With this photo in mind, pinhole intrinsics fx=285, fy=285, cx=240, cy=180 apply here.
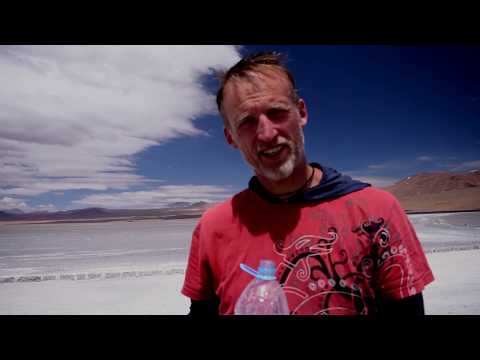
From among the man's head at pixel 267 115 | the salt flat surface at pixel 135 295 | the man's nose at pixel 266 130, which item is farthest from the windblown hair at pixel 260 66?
the salt flat surface at pixel 135 295

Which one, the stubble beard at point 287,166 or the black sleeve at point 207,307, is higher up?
the stubble beard at point 287,166

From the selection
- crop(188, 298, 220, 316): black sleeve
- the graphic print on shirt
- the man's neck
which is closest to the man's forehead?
the man's neck

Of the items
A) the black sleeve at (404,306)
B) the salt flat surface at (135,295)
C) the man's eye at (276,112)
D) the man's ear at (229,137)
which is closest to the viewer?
the black sleeve at (404,306)

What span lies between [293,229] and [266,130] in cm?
49

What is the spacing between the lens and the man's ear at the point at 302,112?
1.47 m

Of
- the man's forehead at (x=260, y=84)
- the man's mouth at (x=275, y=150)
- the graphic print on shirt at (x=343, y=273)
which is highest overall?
the man's forehead at (x=260, y=84)

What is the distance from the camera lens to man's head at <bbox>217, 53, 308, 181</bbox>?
4.54ft

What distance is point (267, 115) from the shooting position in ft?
4.55

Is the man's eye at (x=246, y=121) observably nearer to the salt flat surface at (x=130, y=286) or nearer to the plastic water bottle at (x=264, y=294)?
the plastic water bottle at (x=264, y=294)

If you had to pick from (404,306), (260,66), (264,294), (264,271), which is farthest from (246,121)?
(404,306)

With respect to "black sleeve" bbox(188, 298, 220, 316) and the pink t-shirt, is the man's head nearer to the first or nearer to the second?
the pink t-shirt

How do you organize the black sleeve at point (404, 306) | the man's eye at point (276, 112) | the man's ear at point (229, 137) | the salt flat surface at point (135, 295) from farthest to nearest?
the salt flat surface at point (135, 295) → the man's ear at point (229, 137) → the man's eye at point (276, 112) → the black sleeve at point (404, 306)
